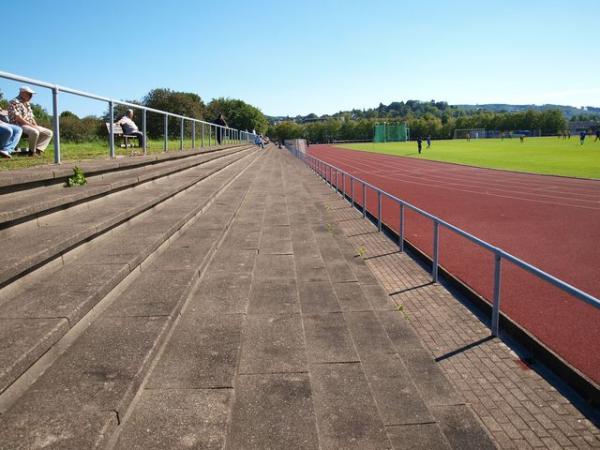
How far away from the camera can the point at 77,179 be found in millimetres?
6238

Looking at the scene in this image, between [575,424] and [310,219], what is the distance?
7.39 meters

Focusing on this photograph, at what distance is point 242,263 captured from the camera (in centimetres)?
612

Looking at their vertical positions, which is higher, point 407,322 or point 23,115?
point 23,115

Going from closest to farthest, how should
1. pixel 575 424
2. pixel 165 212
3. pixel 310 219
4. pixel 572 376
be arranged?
pixel 575 424 → pixel 572 376 → pixel 165 212 → pixel 310 219

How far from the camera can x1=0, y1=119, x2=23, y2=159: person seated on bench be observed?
6.18 metres

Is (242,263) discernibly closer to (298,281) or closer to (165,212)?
(298,281)

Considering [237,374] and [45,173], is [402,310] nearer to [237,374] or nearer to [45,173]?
[237,374]

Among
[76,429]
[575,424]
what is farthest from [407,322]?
[76,429]

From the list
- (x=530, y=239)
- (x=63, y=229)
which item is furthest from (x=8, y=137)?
(x=530, y=239)

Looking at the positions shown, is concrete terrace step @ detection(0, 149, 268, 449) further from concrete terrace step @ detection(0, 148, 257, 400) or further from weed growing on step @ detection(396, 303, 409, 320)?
weed growing on step @ detection(396, 303, 409, 320)

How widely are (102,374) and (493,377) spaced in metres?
2.85

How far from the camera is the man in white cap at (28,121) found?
5.93 metres

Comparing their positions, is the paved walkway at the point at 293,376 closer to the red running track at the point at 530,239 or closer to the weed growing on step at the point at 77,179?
the red running track at the point at 530,239

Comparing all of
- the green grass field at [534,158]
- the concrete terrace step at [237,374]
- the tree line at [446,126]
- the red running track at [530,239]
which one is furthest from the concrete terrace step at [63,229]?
the tree line at [446,126]
